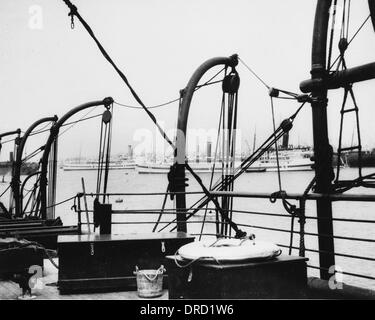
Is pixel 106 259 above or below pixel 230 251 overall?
below

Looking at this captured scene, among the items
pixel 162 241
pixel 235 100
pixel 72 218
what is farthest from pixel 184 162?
pixel 72 218

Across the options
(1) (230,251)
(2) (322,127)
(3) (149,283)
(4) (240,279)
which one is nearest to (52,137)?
(3) (149,283)

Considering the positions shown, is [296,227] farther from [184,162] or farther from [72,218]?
[184,162]

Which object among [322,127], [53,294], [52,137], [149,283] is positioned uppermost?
[52,137]

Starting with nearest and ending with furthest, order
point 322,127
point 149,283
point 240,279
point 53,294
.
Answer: point 240,279 < point 149,283 < point 53,294 < point 322,127

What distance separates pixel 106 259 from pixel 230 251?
248 centimetres

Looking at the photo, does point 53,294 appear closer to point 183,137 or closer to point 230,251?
point 230,251

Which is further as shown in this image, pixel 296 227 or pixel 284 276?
pixel 296 227

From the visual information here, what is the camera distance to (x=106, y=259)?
5.97 m

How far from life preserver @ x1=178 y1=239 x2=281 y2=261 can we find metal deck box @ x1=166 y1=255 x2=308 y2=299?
51 mm

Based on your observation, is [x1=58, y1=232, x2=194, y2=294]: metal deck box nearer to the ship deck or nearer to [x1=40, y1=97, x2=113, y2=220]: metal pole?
the ship deck

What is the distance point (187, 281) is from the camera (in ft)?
13.6

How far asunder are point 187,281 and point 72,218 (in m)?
54.1
